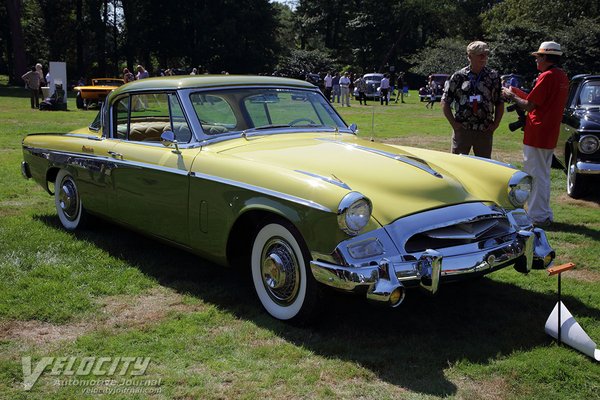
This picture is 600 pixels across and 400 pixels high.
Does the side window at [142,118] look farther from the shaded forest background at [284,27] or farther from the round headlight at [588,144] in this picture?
the shaded forest background at [284,27]

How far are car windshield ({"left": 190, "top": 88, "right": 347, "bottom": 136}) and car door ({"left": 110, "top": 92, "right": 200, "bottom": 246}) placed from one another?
205 mm

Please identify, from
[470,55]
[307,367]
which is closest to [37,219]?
[307,367]

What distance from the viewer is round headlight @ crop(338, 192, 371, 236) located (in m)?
3.49

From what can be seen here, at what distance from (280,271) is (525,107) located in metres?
3.58

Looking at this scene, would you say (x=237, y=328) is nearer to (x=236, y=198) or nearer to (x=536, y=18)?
(x=236, y=198)

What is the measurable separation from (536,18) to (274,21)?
70.7 ft

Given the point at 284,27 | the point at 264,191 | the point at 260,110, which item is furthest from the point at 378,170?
the point at 284,27

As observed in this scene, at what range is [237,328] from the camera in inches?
156

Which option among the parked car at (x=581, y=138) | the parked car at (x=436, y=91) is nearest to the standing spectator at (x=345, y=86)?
the parked car at (x=436, y=91)

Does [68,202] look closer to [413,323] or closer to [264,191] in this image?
[264,191]

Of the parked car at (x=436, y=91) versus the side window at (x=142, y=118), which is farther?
the parked car at (x=436, y=91)

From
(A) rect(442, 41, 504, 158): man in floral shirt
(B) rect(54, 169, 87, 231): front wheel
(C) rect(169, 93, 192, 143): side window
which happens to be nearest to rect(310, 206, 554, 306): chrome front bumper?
(C) rect(169, 93, 192, 143): side window

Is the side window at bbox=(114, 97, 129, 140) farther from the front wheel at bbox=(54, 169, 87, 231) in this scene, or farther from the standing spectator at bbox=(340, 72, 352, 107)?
the standing spectator at bbox=(340, 72, 352, 107)

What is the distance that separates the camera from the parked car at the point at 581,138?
758 cm
